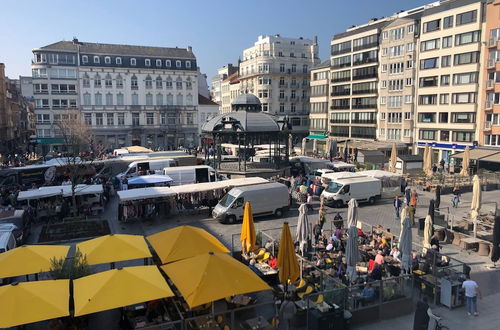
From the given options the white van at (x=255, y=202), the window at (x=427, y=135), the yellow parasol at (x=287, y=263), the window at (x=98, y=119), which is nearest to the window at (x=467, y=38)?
the window at (x=427, y=135)

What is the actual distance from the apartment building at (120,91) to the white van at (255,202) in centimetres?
5059

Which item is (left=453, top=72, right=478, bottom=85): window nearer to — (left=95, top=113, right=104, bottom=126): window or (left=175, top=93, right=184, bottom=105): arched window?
(left=175, top=93, right=184, bottom=105): arched window

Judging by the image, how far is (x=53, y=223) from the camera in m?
25.1

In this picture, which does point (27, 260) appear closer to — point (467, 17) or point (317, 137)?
point (467, 17)

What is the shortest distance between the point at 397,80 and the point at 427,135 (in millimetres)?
9410

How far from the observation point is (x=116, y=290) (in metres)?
10.5

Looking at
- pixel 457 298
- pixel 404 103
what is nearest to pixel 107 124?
pixel 404 103

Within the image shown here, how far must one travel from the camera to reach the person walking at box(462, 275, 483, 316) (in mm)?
12938

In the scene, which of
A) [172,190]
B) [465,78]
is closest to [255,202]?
[172,190]

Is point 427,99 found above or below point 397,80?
below

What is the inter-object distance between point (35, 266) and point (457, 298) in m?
13.9

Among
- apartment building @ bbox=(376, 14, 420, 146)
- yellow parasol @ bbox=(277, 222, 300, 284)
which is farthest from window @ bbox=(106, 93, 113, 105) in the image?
yellow parasol @ bbox=(277, 222, 300, 284)

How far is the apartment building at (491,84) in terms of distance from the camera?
42906mm

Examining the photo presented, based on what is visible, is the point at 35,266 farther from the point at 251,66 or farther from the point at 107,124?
the point at 251,66
